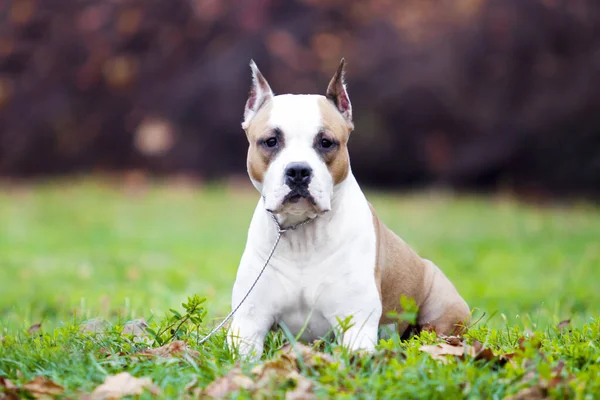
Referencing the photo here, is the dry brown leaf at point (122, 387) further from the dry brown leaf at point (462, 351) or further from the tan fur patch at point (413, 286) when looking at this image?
the tan fur patch at point (413, 286)

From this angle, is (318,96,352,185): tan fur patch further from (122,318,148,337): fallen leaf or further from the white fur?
(122,318,148,337): fallen leaf

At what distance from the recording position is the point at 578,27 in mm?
13070

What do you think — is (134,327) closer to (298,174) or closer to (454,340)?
(298,174)

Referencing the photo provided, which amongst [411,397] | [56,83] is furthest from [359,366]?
[56,83]

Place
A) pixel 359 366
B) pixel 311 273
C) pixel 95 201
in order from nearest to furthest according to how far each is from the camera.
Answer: pixel 359 366
pixel 311 273
pixel 95 201

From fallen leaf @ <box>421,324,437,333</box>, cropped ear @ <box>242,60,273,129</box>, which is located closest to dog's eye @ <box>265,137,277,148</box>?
cropped ear @ <box>242,60,273,129</box>

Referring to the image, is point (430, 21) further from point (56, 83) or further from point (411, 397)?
point (411, 397)

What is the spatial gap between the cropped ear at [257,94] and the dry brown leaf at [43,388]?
5.07ft

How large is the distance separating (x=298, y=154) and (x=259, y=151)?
0.73 ft

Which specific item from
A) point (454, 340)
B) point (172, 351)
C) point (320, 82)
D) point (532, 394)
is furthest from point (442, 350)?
point (320, 82)

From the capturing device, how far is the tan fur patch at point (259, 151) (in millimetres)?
3727

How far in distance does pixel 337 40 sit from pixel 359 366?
11.2 metres

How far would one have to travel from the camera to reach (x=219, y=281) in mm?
7258

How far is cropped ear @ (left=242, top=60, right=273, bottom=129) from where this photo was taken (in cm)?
400
